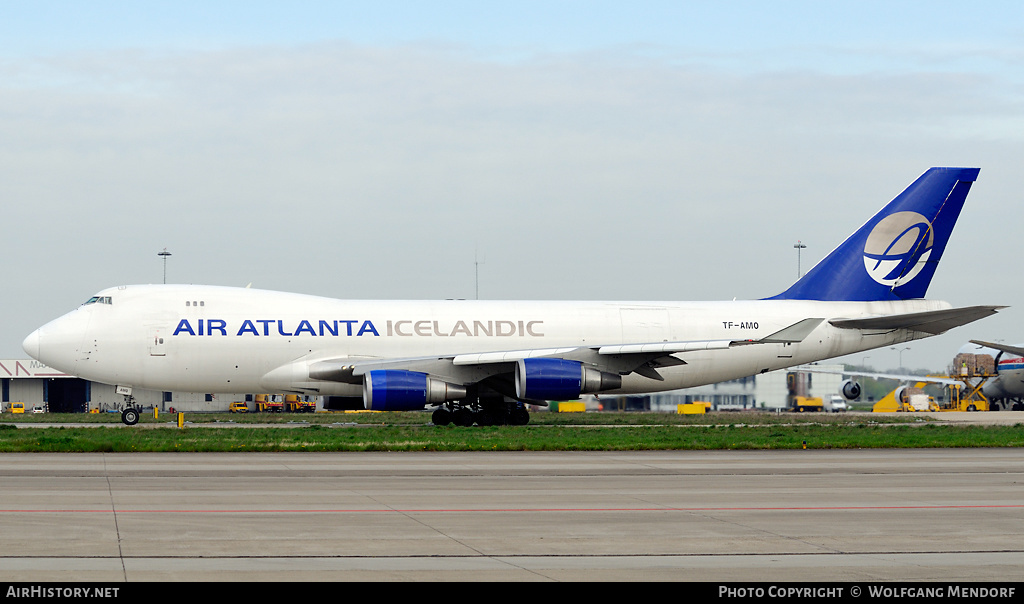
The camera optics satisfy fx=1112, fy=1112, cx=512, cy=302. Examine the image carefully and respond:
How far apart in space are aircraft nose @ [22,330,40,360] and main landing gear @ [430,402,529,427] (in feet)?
43.2

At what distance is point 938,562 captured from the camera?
1038 cm

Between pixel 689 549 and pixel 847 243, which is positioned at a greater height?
pixel 847 243

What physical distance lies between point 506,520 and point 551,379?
21.0 metres

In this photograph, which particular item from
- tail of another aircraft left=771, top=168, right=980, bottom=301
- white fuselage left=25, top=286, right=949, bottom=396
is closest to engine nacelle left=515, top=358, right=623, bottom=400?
white fuselage left=25, top=286, right=949, bottom=396

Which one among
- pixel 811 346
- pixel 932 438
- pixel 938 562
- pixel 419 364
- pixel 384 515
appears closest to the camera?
pixel 938 562

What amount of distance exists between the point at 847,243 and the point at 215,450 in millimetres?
26101

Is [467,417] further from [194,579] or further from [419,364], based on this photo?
[194,579]

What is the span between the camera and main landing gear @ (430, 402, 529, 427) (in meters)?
37.6

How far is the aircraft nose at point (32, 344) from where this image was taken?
118ft

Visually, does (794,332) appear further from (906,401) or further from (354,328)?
(906,401)

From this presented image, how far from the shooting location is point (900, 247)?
41219 mm

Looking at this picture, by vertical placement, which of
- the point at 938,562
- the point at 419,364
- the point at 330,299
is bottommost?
the point at 938,562

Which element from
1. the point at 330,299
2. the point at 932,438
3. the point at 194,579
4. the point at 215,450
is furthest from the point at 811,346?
the point at 194,579
